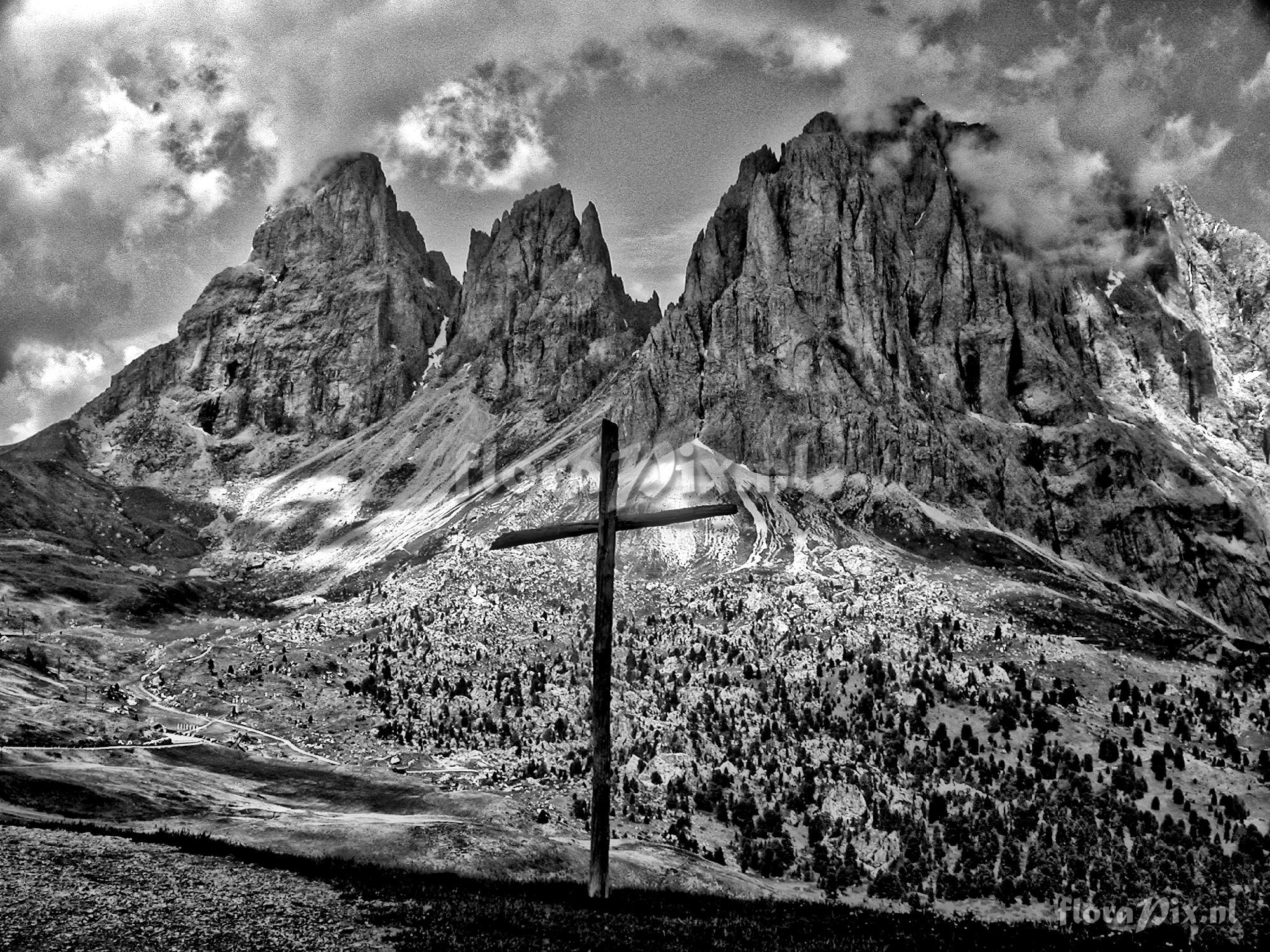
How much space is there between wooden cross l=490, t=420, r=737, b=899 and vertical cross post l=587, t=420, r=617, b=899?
0.05 ft

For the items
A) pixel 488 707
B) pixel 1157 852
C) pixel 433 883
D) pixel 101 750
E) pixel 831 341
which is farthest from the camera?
pixel 831 341

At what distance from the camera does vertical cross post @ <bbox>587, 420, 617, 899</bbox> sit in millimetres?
22406

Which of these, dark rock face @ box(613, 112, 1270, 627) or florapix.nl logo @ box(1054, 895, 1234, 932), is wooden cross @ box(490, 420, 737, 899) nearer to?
florapix.nl logo @ box(1054, 895, 1234, 932)

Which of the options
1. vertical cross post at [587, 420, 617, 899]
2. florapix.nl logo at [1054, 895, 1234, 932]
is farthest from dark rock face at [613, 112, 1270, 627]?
vertical cross post at [587, 420, 617, 899]

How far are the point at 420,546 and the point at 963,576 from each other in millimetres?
81113

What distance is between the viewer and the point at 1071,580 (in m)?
154

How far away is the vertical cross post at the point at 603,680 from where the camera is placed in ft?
73.5

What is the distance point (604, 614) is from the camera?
22781 millimetres

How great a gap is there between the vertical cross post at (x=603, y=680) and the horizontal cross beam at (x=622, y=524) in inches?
16.6

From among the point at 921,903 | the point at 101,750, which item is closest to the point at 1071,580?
the point at 921,903

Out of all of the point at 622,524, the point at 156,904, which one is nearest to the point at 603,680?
the point at 622,524

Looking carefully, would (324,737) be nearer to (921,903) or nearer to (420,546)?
(921,903)

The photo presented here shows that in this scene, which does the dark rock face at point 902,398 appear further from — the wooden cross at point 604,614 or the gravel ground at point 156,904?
the gravel ground at point 156,904

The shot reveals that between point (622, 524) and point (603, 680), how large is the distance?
3607 mm
